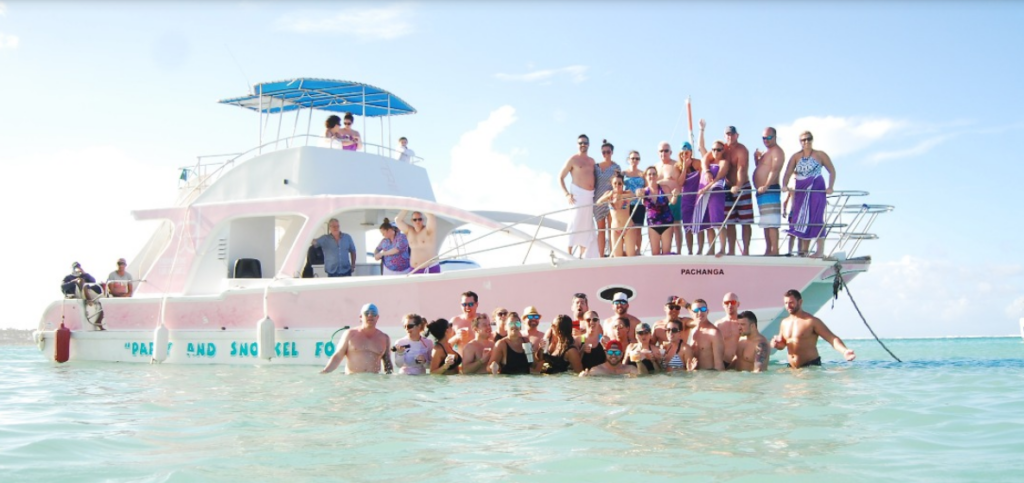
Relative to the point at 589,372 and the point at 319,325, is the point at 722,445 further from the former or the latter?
the point at 319,325

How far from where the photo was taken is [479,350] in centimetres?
957

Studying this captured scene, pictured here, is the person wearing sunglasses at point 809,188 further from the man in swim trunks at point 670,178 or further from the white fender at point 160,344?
the white fender at point 160,344

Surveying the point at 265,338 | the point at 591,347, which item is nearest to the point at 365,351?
the point at 591,347

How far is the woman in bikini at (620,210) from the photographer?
10.5m

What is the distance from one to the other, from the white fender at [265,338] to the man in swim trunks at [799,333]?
21.2 feet

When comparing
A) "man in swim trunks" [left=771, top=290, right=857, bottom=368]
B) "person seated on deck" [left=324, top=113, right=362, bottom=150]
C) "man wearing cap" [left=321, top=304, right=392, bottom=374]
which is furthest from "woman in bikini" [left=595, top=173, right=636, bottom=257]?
"person seated on deck" [left=324, top=113, right=362, bottom=150]

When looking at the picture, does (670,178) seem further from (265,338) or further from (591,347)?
(265,338)

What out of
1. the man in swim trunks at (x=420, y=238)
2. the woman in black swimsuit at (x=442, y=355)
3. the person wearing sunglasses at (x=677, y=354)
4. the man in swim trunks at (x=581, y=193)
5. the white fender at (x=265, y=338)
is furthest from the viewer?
the man in swim trunks at (x=420, y=238)

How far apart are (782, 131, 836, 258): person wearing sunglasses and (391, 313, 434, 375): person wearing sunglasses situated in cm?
441

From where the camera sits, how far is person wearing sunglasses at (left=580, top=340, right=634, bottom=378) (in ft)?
29.2

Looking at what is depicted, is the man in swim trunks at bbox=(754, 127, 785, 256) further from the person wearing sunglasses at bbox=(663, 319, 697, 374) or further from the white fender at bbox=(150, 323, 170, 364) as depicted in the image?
the white fender at bbox=(150, 323, 170, 364)

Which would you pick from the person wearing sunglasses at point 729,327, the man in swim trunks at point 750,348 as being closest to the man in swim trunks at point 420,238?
the person wearing sunglasses at point 729,327

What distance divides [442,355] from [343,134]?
5.58m

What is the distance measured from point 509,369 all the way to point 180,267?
6.41m
